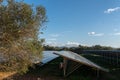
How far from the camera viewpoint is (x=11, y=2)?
12.9 metres

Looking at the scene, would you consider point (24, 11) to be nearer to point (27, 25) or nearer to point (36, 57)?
point (27, 25)

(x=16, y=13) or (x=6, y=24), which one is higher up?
(x=16, y=13)

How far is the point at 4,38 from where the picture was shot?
41.1 ft

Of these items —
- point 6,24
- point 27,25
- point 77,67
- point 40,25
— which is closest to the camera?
point 6,24

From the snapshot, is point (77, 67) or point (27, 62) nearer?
point (27, 62)

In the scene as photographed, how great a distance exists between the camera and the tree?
12516 mm

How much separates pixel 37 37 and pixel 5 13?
10.9ft

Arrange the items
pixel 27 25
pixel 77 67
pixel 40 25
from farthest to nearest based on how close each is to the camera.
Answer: pixel 77 67 → pixel 40 25 → pixel 27 25

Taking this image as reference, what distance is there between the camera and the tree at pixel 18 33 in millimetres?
12516

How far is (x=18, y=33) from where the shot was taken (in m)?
12.9

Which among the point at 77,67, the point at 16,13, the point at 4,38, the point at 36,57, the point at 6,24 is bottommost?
the point at 77,67

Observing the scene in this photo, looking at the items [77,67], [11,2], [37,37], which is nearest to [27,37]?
[37,37]

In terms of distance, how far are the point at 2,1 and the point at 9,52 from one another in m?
3.52

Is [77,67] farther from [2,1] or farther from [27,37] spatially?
[2,1]
